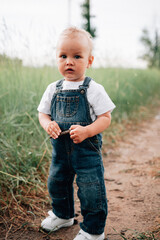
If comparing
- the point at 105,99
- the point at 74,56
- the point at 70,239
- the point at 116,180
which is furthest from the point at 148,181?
the point at 74,56

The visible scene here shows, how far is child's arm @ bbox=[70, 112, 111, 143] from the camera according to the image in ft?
4.26

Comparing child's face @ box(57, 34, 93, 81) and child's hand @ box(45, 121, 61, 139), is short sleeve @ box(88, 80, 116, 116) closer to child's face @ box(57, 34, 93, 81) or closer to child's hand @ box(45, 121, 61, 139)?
child's face @ box(57, 34, 93, 81)

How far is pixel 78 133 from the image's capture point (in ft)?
4.25

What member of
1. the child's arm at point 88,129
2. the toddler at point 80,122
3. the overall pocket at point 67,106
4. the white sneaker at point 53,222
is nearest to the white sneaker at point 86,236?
the toddler at point 80,122

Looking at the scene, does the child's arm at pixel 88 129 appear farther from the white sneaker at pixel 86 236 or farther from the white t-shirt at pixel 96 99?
the white sneaker at pixel 86 236

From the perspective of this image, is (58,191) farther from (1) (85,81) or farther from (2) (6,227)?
(1) (85,81)

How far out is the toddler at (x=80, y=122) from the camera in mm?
1350

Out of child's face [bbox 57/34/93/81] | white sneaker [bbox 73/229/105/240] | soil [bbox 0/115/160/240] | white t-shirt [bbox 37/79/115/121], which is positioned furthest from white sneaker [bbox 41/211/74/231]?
child's face [bbox 57/34/93/81]

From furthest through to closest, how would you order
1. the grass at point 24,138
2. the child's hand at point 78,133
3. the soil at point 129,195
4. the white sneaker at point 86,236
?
the grass at point 24,138, the soil at point 129,195, the white sneaker at point 86,236, the child's hand at point 78,133

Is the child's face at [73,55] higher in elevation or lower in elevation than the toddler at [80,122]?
higher

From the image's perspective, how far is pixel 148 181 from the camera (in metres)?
2.28

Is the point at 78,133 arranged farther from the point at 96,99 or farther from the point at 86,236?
the point at 86,236

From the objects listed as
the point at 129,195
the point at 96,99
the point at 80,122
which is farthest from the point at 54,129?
the point at 129,195

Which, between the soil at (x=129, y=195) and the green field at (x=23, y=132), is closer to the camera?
the soil at (x=129, y=195)
